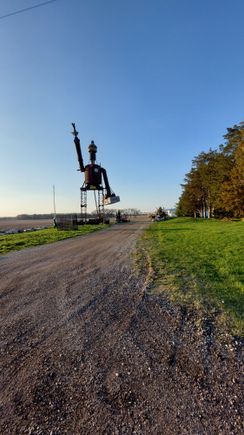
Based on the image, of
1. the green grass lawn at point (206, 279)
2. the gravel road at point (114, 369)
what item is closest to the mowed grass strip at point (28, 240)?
the green grass lawn at point (206, 279)

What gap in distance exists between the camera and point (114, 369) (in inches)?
109

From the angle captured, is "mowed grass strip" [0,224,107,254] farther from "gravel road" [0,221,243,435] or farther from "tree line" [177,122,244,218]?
"tree line" [177,122,244,218]

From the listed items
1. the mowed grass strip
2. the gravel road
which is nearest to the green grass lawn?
the gravel road

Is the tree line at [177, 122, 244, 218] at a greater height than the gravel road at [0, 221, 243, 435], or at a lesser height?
greater

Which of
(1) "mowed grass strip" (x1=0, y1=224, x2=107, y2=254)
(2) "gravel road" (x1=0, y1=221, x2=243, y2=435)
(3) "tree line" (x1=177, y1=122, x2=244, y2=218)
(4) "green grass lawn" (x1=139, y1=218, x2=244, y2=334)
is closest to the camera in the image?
(2) "gravel road" (x1=0, y1=221, x2=243, y2=435)

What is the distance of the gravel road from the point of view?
6.86 feet

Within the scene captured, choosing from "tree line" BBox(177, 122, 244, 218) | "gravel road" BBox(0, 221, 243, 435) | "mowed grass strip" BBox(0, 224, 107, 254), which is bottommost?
"gravel road" BBox(0, 221, 243, 435)

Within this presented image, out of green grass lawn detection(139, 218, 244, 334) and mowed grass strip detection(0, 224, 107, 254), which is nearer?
green grass lawn detection(139, 218, 244, 334)

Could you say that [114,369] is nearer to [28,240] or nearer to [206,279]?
[206,279]

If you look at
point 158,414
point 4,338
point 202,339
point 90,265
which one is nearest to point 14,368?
point 4,338

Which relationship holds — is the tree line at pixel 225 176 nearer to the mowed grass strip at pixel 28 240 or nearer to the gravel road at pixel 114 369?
the mowed grass strip at pixel 28 240

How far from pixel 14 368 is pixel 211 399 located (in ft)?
6.82

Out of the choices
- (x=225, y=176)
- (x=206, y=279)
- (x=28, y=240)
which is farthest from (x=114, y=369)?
(x=225, y=176)

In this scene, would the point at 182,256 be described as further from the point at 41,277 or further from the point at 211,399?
the point at 211,399
